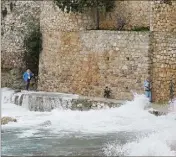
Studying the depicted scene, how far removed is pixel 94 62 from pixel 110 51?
0.84 m

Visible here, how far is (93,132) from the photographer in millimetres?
16438

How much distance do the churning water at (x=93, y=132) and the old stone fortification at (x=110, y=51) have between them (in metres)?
1.07

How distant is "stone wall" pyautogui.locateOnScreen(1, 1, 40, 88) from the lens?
1038 inches

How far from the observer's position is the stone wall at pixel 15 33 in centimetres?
2638

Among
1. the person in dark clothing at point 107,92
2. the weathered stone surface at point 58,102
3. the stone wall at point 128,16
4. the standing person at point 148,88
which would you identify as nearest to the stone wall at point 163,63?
the standing person at point 148,88

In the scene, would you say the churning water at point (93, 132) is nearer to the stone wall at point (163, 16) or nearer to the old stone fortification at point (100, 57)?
the old stone fortification at point (100, 57)

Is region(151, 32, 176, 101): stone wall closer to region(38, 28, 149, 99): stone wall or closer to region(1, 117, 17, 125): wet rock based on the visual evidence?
region(38, 28, 149, 99): stone wall

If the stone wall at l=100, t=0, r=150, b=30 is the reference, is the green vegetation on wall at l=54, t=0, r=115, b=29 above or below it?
above

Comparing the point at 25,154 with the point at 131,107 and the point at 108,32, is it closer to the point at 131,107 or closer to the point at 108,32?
the point at 131,107

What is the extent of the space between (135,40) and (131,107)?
8.35 ft

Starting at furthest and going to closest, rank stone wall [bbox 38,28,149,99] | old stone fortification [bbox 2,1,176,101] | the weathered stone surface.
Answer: stone wall [bbox 38,28,149,99] < old stone fortification [bbox 2,1,176,101] < the weathered stone surface

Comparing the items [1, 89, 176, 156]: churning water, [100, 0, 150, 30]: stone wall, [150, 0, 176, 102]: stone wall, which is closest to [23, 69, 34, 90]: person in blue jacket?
[1, 89, 176, 156]: churning water

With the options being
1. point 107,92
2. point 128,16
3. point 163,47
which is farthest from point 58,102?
point 128,16

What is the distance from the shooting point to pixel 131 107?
19.8 metres
